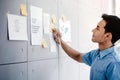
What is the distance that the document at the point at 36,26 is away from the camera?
178cm

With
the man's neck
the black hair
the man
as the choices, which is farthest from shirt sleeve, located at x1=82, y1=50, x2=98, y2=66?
the black hair

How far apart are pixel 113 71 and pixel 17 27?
33.3 inches

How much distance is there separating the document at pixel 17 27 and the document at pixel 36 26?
0.10 m

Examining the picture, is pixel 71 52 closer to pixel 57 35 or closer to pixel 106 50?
pixel 57 35

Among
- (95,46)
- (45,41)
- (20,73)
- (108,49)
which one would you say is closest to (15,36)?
(20,73)

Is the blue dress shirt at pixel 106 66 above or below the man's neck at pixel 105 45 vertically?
below

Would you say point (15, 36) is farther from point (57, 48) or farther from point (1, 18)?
point (57, 48)

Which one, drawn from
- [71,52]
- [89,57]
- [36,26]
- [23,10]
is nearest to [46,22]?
[36,26]

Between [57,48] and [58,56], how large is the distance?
8cm

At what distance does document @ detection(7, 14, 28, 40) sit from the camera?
5.01ft

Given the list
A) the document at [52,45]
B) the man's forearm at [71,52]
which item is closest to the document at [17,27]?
the document at [52,45]

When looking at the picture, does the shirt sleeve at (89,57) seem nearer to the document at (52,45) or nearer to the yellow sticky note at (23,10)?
the document at (52,45)

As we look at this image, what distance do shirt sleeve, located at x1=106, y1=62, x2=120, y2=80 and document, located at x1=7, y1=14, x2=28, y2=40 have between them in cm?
73

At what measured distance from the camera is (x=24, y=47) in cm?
167
